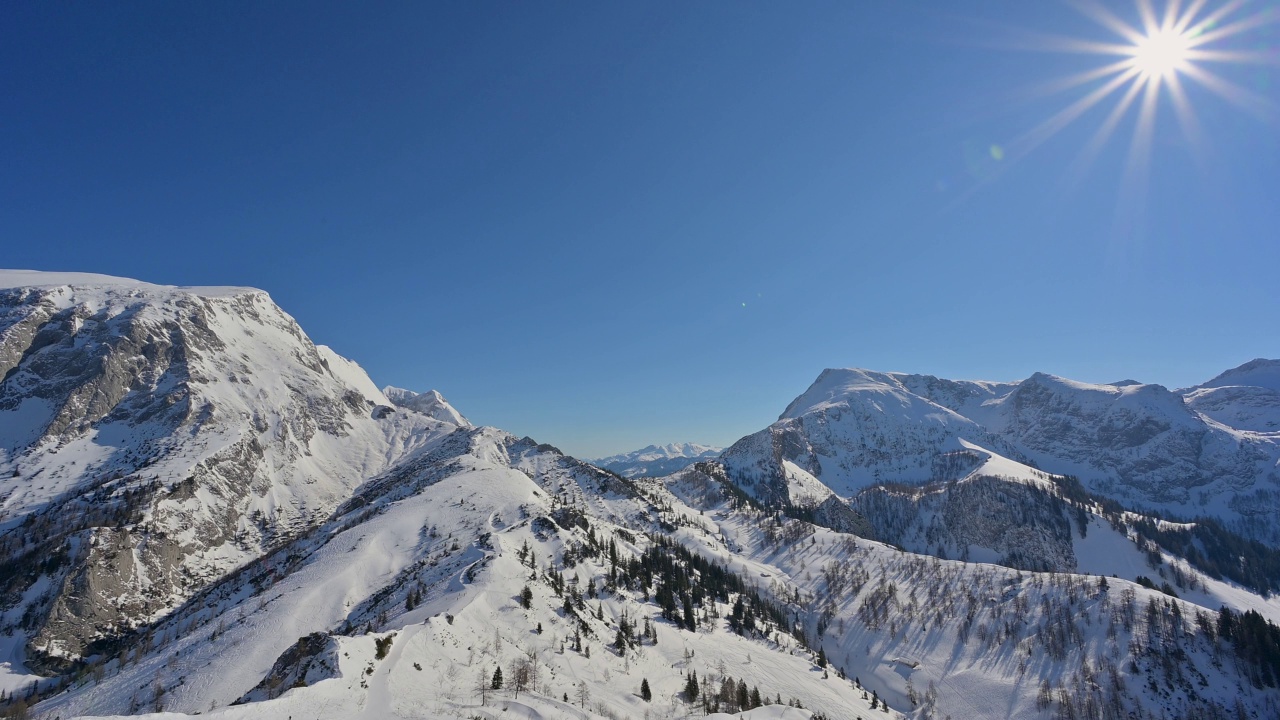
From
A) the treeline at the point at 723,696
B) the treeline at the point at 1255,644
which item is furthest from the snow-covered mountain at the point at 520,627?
the treeline at the point at 723,696

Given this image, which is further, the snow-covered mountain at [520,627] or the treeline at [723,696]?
the treeline at [723,696]

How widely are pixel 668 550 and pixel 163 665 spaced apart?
139m

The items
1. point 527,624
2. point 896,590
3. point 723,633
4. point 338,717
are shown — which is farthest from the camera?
point 896,590

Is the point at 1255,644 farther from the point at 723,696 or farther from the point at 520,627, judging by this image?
the point at 520,627

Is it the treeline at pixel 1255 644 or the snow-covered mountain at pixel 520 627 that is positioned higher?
the snow-covered mountain at pixel 520 627

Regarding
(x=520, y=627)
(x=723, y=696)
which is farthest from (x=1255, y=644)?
(x=520, y=627)

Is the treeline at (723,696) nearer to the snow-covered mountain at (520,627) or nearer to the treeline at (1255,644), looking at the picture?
the snow-covered mountain at (520,627)

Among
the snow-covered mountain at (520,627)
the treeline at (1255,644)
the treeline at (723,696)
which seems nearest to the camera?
the snow-covered mountain at (520,627)

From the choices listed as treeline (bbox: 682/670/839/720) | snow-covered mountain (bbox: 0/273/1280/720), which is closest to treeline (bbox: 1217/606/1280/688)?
snow-covered mountain (bbox: 0/273/1280/720)

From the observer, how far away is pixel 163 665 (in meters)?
85.2

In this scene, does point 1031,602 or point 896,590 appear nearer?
point 1031,602

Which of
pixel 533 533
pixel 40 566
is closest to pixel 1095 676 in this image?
pixel 533 533

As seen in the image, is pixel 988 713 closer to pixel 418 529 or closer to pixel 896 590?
pixel 896 590

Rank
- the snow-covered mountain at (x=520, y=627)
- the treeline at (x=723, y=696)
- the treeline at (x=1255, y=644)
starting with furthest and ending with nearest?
the treeline at (x=1255, y=644) → the treeline at (x=723, y=696) → the snow-covered mountain at (x=520, y=627)
